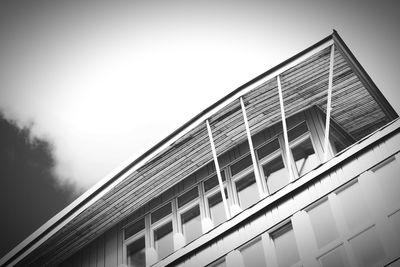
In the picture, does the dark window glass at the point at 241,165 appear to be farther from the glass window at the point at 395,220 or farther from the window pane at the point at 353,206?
the glass window at the point at 395,220

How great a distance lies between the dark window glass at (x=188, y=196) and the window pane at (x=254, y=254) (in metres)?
3.59

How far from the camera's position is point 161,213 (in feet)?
44.1

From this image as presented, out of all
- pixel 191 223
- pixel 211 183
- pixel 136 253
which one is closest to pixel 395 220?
pixel 211 183

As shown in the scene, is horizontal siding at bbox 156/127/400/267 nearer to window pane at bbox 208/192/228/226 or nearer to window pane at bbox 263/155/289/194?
window pane at bbox 208/192/228/226

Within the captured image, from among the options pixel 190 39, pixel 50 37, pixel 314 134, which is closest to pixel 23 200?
pixel 50 37

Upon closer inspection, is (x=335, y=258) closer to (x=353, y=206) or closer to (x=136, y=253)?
(x=353, y=206)

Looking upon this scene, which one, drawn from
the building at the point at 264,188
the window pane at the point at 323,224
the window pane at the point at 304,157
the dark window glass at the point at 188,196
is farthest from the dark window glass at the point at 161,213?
the window pane at the point at 323,224

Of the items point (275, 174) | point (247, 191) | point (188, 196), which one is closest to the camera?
point (275, 174)

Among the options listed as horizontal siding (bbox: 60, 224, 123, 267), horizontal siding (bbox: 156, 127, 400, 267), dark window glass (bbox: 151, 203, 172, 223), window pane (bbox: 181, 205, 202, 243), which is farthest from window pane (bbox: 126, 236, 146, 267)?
horizontal siding (bbox: 156, 127, 400, 267)

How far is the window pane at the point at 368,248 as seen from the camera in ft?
25.0

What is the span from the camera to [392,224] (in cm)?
773

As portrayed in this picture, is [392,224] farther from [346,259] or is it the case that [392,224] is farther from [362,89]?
[362,89]

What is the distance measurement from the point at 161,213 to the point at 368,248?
269 inches

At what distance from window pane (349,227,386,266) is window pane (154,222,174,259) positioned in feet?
19.1
